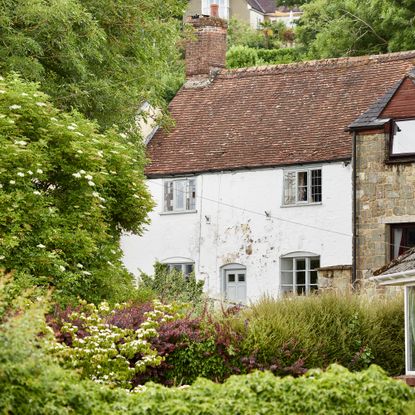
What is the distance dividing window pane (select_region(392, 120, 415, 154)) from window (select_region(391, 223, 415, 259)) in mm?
1906

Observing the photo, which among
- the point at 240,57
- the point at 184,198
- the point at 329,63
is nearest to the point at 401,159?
the point at 329,63

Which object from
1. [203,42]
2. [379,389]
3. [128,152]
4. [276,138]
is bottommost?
[379,389]

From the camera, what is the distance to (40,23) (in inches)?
1204

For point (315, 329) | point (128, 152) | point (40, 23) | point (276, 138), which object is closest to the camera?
point (315, 329)

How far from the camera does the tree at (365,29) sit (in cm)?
5332

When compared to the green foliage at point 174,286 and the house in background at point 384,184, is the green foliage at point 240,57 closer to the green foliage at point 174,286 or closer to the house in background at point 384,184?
the house in background at point 384,184

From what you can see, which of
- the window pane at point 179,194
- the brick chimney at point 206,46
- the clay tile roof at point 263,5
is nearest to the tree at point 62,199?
the window pane at point 179,194

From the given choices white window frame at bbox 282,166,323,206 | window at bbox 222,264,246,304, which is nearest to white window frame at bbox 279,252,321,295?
→ window at bbox 222,264,246,304

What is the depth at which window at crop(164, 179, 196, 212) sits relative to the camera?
142 ft

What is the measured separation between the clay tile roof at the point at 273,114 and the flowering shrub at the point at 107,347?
1755 centimetres

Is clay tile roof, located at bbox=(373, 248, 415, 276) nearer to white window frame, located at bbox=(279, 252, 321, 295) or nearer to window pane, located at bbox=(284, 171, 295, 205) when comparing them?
white window frame, located at bbox=(279, 252, 321, 295)

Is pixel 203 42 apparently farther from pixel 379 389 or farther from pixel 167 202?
pixel 379 389

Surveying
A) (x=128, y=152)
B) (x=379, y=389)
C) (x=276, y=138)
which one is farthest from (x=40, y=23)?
(x=379, y=389)

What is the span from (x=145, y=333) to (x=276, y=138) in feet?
65.2
